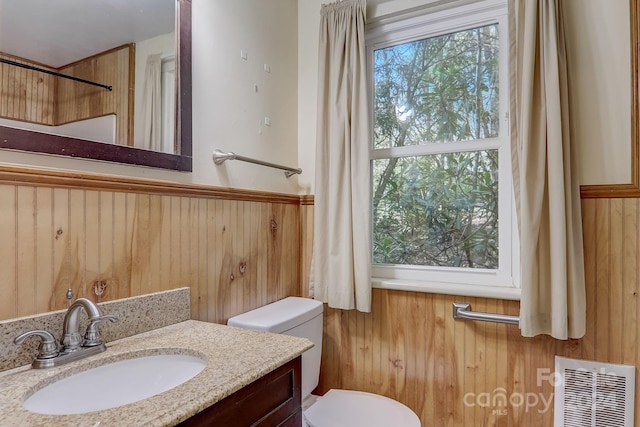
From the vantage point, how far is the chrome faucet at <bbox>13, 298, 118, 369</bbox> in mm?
867

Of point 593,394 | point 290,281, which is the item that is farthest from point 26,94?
point 593,394

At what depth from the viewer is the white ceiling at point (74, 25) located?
36.3 inches

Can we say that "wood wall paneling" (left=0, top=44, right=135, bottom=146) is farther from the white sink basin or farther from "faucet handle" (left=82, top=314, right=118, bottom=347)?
the white sink basin

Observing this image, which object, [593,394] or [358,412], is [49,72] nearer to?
[358,412]

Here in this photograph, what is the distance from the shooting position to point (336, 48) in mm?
1773

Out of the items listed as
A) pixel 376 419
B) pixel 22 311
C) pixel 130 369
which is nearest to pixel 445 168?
pixel 376 419

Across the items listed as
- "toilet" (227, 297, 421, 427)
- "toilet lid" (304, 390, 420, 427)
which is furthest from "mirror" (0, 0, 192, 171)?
"toilet lid" (304, 390, 420, 427)

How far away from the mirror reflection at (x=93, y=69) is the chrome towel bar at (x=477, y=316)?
1337mm

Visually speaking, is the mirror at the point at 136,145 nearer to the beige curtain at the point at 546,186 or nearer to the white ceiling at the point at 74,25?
the white ceiling at the point at 74,25

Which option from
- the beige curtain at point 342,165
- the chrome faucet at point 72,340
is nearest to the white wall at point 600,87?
the beige curtain at point 342,165

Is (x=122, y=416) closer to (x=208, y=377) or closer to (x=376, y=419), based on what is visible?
(x=208, y=377)

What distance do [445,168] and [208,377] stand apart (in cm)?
137

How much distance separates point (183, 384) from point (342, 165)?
121cm

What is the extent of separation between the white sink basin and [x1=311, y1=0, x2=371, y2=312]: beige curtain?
87cm
